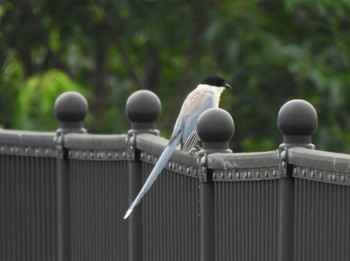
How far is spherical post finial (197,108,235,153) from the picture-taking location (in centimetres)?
549

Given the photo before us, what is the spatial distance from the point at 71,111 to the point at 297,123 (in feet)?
8.41

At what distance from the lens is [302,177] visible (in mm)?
4809

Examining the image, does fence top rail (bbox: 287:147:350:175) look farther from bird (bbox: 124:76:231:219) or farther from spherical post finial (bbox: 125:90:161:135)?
spherical post finial (bbox: 125:90:161:135)

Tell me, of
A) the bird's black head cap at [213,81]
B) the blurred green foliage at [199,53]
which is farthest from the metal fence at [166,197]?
the blurred green foliage at [199,53]

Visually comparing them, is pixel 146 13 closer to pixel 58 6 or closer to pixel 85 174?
pixel 58 6

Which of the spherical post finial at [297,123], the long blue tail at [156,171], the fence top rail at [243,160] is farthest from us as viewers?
the long blue tail at [156,171]

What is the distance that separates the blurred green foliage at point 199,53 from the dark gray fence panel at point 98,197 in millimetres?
4508

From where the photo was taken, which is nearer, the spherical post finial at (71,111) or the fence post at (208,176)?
the fence post at (208,176)

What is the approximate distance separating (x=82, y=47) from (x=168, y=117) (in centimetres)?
120

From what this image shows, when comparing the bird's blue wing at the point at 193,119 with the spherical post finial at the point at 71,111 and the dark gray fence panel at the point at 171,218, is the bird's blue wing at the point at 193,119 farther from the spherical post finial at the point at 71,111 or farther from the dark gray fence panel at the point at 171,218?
the spherical post finial at the point at 71,111

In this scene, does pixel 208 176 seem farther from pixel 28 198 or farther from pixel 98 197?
pixel 28 198

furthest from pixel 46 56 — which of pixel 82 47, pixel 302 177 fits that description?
pixel 302 177

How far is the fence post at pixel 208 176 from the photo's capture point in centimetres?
545

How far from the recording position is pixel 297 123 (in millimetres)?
4957
